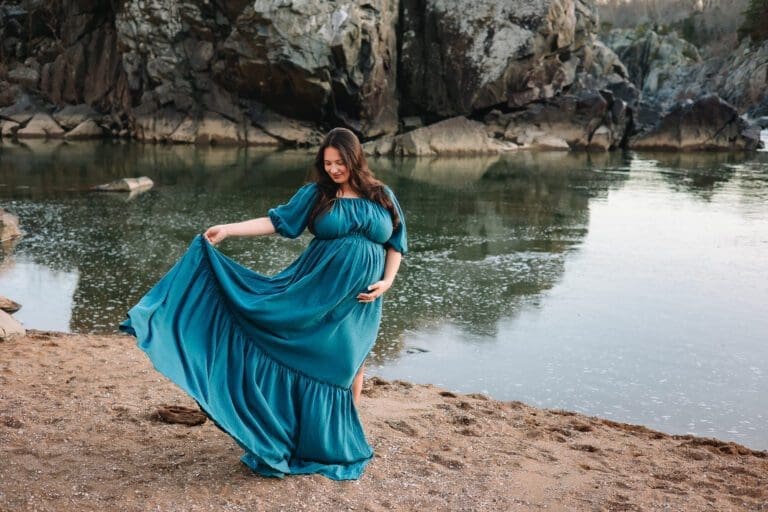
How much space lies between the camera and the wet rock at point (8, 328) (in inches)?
277

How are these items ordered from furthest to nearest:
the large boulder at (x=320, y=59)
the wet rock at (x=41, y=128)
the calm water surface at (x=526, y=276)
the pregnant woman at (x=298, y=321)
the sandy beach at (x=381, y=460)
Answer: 1. the wet rock at (x=41, y=128)
2. the large boulder at (x=320, y=59)
3. the calm water surface at (x=526, y=276)
4. the pregnant woman at (x=298, y=321)
5. the sandy beach at (x=381, y=460)

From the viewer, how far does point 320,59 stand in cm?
3259

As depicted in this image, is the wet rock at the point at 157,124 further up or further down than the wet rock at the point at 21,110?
further down

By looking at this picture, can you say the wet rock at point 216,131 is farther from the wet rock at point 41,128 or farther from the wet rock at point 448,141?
the wet rock at point 448,141

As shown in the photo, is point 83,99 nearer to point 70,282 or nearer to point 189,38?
point 189,38

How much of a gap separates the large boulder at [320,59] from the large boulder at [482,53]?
49.5 inches

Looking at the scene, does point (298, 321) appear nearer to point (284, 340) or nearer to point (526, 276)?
point (284, 340)

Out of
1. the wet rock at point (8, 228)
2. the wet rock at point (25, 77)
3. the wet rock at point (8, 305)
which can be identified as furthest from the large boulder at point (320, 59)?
the wet rock at point (8, 305)

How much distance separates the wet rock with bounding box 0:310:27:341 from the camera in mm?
7027

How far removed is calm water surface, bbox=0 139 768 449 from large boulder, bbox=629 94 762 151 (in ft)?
45.5

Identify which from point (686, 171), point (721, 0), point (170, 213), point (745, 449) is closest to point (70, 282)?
point (170, 213)

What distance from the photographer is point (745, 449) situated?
5.50 m

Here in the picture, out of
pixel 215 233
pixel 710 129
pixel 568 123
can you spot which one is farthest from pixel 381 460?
pixel 710 129

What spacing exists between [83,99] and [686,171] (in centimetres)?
2841
